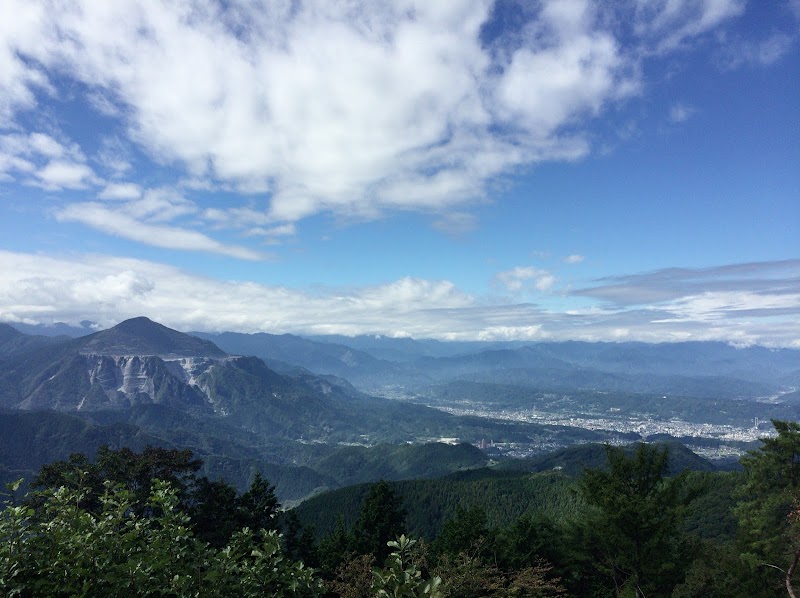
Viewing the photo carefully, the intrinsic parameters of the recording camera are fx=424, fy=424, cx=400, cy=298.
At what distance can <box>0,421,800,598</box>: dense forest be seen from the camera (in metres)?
5.96

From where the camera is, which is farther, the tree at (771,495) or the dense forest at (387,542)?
the tree at (771,495)

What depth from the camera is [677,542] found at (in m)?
23.2

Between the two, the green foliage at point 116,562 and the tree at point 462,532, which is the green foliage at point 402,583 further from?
the tree at point 462,532

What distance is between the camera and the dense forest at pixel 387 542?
5.96 metres

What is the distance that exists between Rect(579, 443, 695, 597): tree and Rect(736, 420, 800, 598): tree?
429cm

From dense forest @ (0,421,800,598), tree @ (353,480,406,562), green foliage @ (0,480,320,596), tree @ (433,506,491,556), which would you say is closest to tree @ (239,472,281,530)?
dense forest @ (0,421,800,598)

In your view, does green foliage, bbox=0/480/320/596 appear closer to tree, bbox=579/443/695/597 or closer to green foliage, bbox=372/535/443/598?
green foliage, bbox=372/535/443/598

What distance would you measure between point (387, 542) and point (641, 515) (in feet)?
69.6

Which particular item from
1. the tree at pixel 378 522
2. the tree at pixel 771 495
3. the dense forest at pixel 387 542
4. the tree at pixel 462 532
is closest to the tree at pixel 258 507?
the dense forest at pixel 387 542

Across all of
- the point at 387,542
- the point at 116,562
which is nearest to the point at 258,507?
the point at 116,562

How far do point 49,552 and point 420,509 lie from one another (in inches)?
5937

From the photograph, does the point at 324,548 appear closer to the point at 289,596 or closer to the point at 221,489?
the point at 221,489

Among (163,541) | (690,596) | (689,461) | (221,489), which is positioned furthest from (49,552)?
(689,461)

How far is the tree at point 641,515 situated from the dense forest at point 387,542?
8cm
